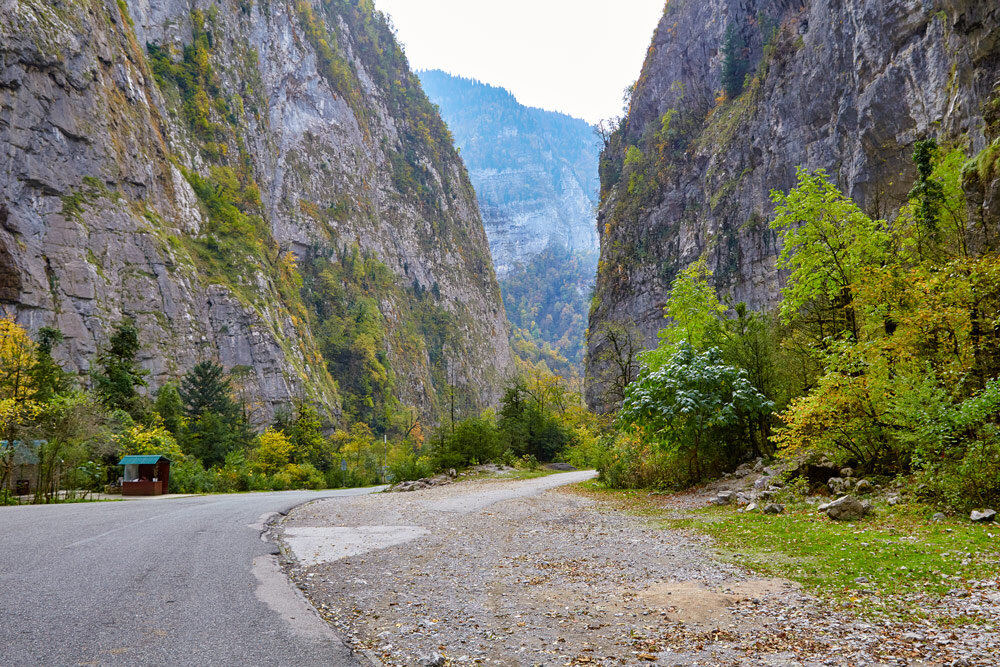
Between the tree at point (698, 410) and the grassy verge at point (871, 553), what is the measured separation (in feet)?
16.3

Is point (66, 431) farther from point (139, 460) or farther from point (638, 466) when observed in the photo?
point (638, 466)

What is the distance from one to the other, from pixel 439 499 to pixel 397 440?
2466 inches

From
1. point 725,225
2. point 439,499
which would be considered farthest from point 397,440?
point 439,499

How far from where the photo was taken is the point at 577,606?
575 centimetres

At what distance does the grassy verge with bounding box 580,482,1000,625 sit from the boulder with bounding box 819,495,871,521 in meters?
0.19

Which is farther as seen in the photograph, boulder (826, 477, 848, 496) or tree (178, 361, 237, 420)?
tree (178, 361, 237, 420)

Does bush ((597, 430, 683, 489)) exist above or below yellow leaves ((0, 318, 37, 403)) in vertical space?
below

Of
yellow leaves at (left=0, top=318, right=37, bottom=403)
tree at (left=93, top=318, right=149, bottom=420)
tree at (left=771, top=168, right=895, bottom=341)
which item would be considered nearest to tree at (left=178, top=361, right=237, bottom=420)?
tree at (left=93, top=318, right=149, bottom=420)

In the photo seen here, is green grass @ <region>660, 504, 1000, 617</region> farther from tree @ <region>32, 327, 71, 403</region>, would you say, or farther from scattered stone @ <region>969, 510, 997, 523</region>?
tree @ <region>32, 327, 71, 403</region>

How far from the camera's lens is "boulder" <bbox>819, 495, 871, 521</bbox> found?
9164 mm

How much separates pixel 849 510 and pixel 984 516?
1.84 meters

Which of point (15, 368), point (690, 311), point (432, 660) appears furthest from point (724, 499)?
point (15, 368)

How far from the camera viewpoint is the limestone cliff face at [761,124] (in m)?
29.3

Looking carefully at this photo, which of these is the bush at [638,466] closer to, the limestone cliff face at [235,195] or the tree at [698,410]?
the tree at [698,410]
